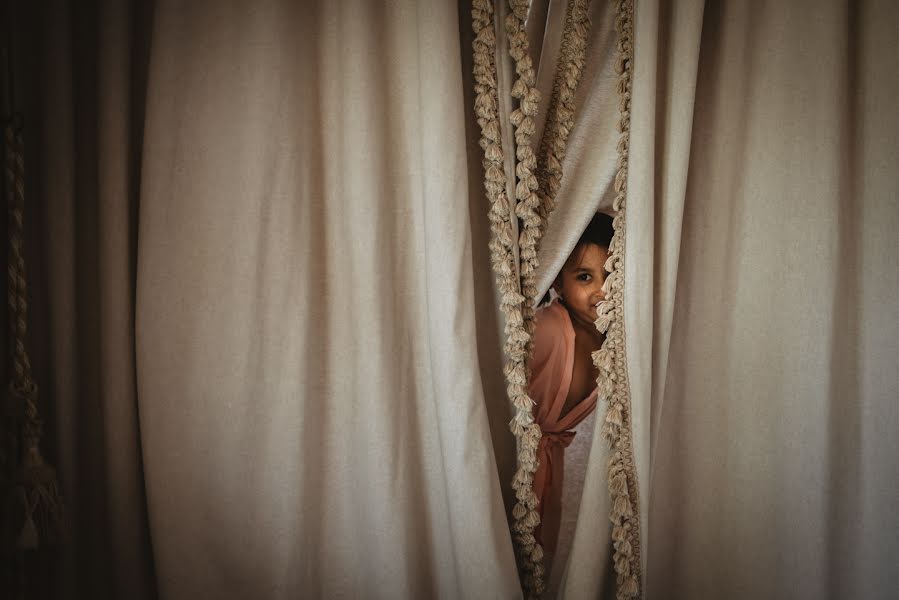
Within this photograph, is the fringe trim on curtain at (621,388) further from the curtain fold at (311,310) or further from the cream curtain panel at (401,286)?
the curtain fold at (311,310)

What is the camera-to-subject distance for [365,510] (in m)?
0.92

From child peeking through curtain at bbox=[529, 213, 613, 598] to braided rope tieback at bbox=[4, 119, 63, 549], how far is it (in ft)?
2.50

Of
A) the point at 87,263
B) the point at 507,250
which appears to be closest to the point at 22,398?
the point at 87,263

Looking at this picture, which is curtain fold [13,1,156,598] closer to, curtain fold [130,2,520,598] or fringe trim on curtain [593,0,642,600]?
curtain fold [130,2,520,598]

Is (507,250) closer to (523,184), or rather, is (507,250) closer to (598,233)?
(523,184)

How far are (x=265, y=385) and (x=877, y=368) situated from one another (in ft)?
3.33

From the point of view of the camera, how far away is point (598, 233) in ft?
3.26

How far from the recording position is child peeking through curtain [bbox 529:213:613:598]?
1.00m

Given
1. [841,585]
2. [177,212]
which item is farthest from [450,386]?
[841,585]

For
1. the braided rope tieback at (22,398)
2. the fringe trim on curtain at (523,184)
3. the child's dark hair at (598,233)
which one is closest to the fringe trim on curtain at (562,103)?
the fringe trim on curtain at (523,184)

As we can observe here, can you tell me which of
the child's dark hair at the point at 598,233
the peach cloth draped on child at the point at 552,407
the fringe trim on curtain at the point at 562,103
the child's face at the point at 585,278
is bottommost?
the peach cloth draped on child at the point at 552,407

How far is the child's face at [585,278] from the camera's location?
0.99 meters

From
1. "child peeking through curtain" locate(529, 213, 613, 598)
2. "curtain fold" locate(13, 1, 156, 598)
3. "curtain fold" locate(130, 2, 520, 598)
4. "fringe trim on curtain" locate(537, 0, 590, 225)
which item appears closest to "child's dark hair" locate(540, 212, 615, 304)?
"child peeking through curtain" locate(529, 213, 613, 598)

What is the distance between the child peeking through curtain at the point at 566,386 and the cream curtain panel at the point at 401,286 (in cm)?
8
